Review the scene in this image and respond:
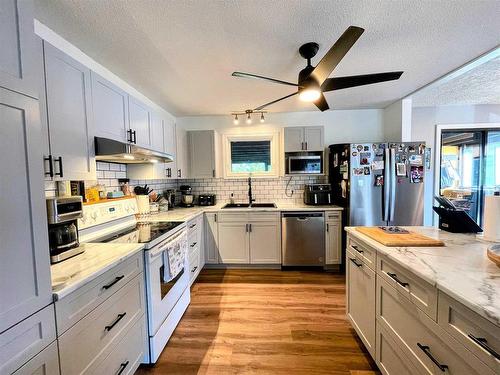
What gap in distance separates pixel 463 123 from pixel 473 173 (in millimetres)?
854

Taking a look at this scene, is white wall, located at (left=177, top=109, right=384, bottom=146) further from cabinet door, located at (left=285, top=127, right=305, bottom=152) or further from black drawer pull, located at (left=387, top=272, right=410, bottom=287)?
black drawer pull, located at (left=387, top=272, right=410, bottom=287)

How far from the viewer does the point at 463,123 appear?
11.8 feet

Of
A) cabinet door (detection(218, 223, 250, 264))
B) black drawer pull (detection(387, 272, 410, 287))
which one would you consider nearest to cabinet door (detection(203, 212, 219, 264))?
cabinet door (detection(218, 223, 250, 264))

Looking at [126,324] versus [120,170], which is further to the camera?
[120,170]

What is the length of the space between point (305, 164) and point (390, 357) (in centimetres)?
256

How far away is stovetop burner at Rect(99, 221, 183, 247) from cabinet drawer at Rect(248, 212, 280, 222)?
1.18 metres

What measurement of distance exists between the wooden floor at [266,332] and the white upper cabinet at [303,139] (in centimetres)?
191

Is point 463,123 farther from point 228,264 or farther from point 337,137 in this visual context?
point 228,264

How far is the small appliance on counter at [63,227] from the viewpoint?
1.22 m

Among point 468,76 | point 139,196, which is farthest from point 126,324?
point 468,76

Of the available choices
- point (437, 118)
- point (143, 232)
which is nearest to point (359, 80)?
point (143, 232)

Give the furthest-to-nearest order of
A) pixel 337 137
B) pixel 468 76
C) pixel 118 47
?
pixel 337 137 → pixel 468 76 → pixel 118 47

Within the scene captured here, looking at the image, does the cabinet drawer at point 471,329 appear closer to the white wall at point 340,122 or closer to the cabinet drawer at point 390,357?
the cabinet drawer at point 390,357

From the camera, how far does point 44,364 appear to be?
2.82 feet
